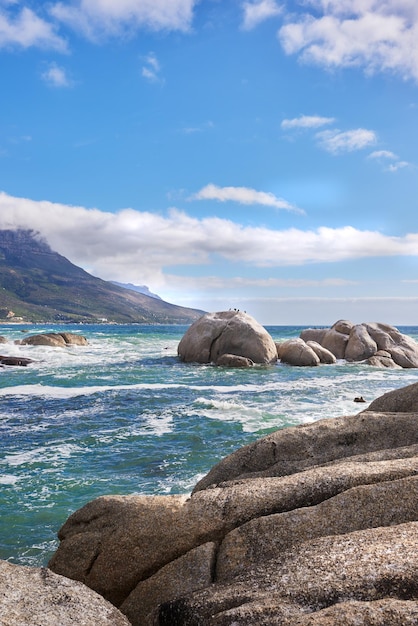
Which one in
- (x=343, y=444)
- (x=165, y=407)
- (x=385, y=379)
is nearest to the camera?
(x=343, y=444)

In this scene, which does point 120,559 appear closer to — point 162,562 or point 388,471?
point 162,562

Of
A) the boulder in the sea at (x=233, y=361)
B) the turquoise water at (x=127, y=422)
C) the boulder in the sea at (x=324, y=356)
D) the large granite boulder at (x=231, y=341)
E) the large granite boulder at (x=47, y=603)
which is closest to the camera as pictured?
the large granite boulder at (x=47, y=603)

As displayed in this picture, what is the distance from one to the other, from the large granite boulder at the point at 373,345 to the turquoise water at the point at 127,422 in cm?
451

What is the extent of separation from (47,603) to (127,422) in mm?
14344

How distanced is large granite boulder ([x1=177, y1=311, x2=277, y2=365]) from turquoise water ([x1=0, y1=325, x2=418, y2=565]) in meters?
3.53

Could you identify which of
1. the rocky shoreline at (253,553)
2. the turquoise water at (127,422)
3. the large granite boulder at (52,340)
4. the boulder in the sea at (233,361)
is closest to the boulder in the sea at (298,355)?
the turquoise water at (127,422)

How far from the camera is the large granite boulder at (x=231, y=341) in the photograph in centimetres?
4175

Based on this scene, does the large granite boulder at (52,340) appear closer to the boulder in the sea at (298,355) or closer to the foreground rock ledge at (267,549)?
the boulder in the sea at (298,355)

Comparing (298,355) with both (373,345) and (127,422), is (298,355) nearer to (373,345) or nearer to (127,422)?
(373,345)

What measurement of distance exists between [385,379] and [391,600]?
103ft

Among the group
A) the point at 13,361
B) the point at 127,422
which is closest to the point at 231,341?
the point at 13,361

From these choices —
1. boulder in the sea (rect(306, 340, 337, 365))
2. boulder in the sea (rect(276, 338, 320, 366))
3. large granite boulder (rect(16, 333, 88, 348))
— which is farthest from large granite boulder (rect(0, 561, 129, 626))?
large granite boulder (rect(16, 333, 88, 348))

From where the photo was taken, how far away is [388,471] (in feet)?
21.6

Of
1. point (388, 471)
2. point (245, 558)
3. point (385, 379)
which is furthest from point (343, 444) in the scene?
point (385, 379)
